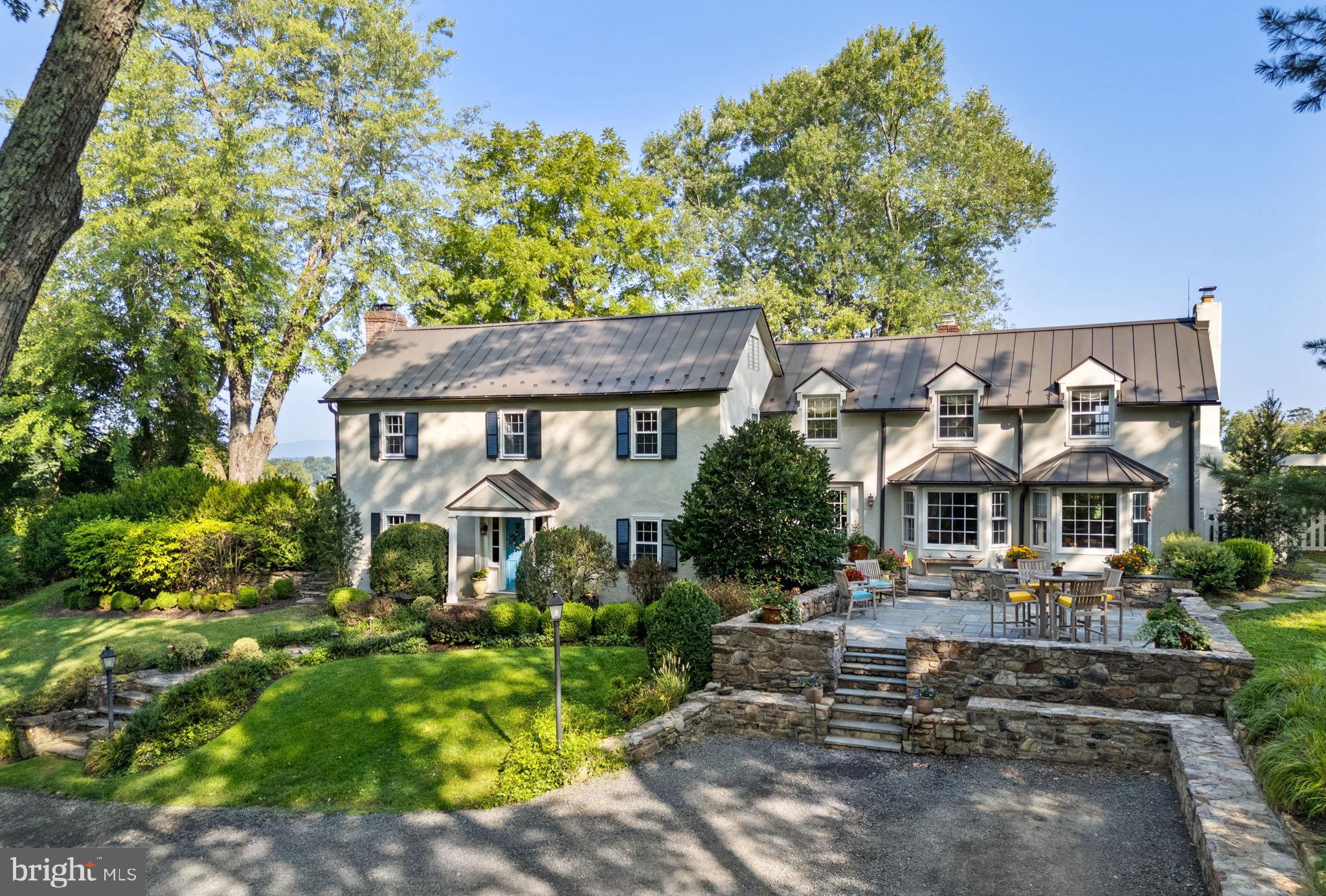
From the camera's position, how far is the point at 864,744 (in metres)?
10.1

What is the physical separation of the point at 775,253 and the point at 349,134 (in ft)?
60.6

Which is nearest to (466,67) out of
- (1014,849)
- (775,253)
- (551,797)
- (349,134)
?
(349,134)

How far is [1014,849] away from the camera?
24.0 ft

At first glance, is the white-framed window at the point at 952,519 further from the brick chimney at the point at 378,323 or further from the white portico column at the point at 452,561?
the brick chimney at the point at 378,323

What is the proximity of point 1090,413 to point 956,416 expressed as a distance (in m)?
3.12

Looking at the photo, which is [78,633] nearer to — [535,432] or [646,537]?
[535,432]

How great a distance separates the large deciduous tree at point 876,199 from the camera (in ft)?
105

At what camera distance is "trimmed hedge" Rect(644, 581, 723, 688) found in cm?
1193

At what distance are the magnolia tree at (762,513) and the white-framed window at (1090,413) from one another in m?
7.90

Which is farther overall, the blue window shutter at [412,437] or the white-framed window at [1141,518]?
the blue window shutter at [412,437]

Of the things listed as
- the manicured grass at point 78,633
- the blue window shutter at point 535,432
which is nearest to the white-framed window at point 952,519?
the blue window shutter at point 535,432

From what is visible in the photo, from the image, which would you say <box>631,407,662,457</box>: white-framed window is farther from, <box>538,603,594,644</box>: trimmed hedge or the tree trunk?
the tree trunk

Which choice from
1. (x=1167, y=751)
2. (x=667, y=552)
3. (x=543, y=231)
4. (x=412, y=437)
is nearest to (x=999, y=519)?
(x=667, y=552)

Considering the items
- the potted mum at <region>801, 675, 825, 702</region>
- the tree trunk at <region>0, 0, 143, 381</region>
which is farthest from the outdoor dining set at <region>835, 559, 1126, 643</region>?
the tree trunk at <region>0, 0, 143, 381</region>
